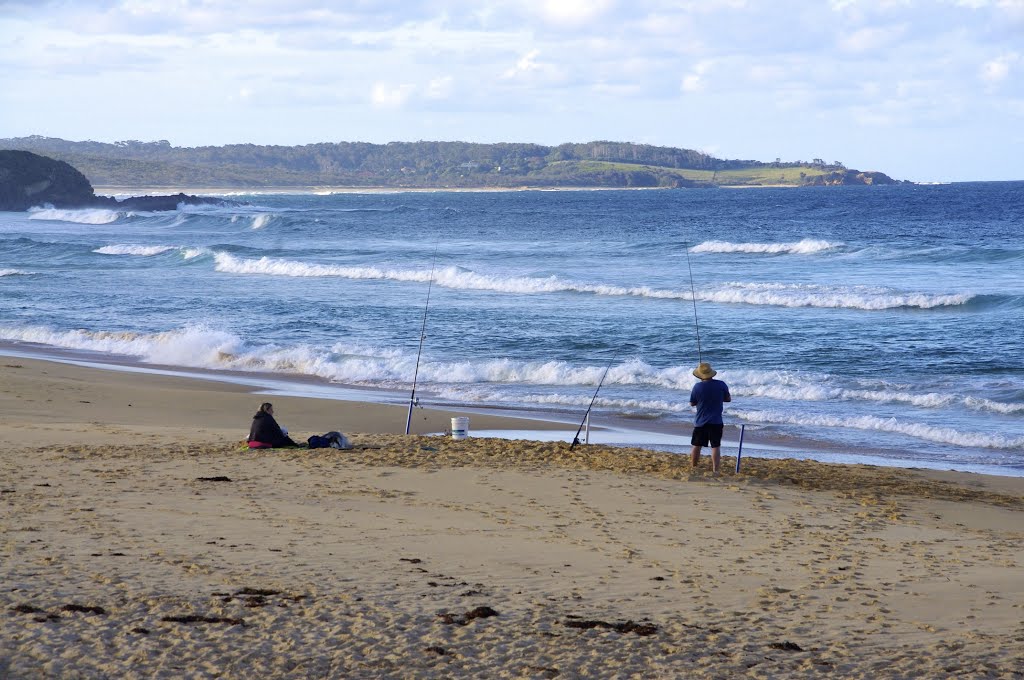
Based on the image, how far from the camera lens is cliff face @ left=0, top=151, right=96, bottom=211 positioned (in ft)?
288

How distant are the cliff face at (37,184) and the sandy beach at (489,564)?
8632cm

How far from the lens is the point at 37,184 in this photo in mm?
90562

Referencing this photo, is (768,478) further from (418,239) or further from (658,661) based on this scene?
(418,239)

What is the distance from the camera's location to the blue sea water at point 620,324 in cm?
1427

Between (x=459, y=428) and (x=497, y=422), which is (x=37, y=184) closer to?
(x=497, y=422)

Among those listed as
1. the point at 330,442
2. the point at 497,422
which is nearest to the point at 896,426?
the point at 497,422

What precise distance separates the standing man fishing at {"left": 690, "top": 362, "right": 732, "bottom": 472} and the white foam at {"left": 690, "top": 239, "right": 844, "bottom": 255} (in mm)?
31610

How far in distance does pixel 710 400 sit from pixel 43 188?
92.1 meters

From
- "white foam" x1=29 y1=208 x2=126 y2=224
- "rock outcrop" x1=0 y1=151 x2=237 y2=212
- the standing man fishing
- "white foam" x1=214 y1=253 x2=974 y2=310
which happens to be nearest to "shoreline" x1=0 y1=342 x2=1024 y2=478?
the standing man fishing

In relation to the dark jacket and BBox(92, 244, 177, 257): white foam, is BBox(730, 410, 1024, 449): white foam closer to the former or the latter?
the dark jacket

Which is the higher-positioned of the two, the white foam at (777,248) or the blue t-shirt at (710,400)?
the white foam at (777,248)

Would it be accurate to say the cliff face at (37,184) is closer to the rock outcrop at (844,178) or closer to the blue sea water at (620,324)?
the blue sea water at (620,324)

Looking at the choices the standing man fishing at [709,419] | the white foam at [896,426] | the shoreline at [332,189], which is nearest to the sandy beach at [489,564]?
the standing man fishing at [709,419]

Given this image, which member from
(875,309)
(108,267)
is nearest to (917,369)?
(875,309)
